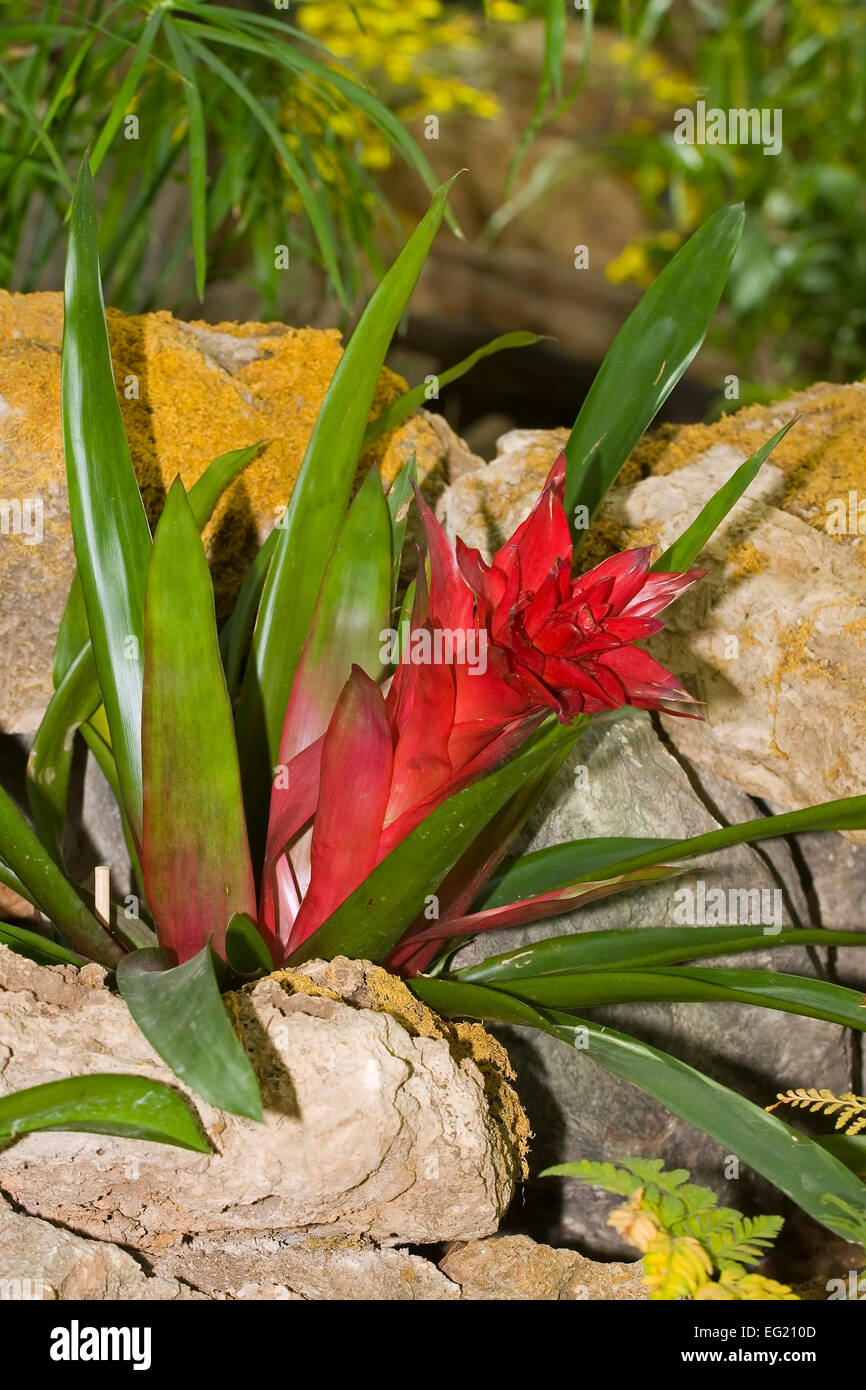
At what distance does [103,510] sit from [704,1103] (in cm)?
75

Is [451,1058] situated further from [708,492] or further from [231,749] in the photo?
[708,492]

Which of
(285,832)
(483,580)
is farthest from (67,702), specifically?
(483,580)

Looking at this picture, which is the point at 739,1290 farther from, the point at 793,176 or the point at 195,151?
the point at 793,176

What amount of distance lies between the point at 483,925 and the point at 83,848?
585 mm

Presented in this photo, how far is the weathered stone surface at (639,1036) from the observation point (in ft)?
4.25

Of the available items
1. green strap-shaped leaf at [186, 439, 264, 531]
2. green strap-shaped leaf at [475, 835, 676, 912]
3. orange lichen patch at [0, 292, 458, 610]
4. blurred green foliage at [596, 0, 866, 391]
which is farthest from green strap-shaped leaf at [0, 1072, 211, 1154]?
blurred green foliage at [596, 0, 866, 391]

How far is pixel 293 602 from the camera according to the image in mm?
1163

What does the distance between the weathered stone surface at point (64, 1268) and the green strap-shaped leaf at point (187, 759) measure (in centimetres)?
25

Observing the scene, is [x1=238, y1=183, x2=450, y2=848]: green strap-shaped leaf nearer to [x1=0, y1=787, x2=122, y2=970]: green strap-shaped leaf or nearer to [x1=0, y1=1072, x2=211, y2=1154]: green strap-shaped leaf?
[x1=0, y1=787, x2=122, y2=970]: green strap-shaped leaf

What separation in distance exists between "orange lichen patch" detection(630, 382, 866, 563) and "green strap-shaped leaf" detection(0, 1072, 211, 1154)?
1.07 m

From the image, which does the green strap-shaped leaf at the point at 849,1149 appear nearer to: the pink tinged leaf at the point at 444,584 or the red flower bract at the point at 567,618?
the red flower bract at the point at 567,618

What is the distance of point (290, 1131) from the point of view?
0.87 metres

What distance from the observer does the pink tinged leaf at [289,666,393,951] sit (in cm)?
91

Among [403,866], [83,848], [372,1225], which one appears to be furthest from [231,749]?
[83,848]
